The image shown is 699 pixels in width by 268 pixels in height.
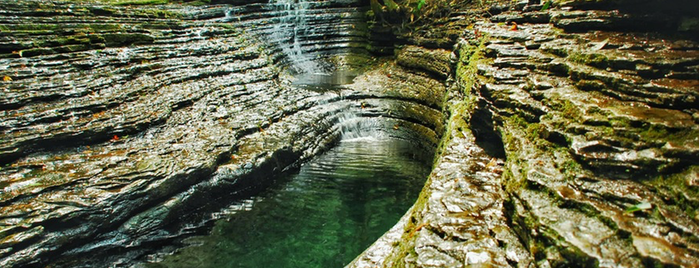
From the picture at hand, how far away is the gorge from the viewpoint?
104 inches

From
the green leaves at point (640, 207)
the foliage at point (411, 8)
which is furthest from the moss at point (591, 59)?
the foliage at point (411, 8)

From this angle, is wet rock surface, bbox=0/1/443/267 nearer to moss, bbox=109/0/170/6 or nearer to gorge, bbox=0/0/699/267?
gorge, bbox=0/0/699/267

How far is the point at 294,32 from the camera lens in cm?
1509

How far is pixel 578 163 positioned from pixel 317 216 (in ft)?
13.4

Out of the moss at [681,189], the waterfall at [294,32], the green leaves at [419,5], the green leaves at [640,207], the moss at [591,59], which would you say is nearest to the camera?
the moss at [681,189]

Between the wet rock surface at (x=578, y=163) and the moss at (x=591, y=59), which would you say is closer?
the wet rock surface at (x=578, y=163)

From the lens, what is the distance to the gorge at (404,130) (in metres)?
2.65

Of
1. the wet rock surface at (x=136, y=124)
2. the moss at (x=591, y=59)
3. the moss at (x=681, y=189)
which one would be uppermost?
the moss at (x=591, y=59)

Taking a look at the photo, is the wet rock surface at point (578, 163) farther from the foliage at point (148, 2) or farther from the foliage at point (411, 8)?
the foliage at point (148, 2)

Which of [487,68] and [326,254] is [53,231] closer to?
[326,254]

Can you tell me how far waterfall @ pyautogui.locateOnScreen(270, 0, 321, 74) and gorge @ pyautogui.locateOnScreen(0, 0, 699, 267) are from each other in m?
2.44

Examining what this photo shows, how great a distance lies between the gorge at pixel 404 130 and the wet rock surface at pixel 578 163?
17mm

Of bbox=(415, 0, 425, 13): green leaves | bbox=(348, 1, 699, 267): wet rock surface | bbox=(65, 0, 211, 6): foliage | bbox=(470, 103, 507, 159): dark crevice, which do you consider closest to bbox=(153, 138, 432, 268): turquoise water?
bbox=(348, 1, 699, 267): wet rock surface

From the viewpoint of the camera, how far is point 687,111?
288 centimetres
